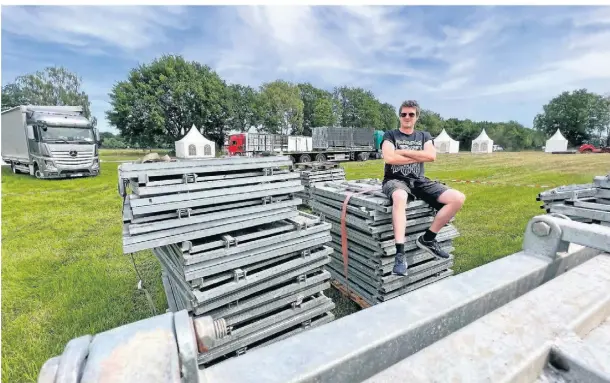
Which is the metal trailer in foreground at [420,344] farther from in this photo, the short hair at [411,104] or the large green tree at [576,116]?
the large green tree at [576,116]

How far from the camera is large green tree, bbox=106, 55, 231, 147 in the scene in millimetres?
42406

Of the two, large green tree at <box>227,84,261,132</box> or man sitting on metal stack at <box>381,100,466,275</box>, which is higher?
large green tree at <box>227,84,261,132</box>

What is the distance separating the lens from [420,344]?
0.99 metres

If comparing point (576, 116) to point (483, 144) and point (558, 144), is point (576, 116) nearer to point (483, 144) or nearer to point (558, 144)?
point (558, 144)

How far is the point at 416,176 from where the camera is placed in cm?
416

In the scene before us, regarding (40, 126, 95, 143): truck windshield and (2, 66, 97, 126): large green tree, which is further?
(2, 66, 97, 126): large green tree

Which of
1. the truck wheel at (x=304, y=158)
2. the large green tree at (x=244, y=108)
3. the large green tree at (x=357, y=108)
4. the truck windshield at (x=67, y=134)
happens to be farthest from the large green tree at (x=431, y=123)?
the truck windshield at (x=67, y=134)

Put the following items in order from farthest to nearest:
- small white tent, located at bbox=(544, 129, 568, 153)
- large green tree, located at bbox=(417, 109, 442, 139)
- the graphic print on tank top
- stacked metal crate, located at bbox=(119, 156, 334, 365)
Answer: large green tree, located at bbox=(417, 109, 442, 139) < small white tent, located at bbox=(544, 129, 568, 153) < the graphic print on tank top < stacked metal crate, located at bbox=(119, 156, 334, 365)

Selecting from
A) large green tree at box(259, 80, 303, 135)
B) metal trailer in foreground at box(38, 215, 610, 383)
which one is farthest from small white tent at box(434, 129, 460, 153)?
metal trailer in foreground at box(38, 215, 610, 383)

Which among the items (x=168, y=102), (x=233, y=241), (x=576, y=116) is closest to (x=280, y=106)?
(x=168, y=102)

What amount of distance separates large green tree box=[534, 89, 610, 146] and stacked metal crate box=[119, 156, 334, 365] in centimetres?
9210

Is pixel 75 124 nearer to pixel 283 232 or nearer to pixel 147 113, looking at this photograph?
pixel 283 232

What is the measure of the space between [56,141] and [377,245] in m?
20.1

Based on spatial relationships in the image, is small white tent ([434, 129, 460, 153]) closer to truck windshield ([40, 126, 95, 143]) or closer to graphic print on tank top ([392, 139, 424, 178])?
truck windshield ([40, 126, 95, 143])
